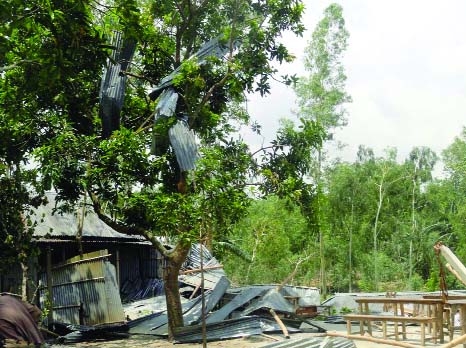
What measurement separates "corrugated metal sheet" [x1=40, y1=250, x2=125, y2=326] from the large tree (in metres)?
1.66

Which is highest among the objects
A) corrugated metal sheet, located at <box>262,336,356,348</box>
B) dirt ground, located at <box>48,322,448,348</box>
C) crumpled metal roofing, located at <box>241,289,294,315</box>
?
corrugated metal sheet, located at <box>262,336,356,348</box>

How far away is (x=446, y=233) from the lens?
104 ft

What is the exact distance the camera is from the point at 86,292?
48.6ft

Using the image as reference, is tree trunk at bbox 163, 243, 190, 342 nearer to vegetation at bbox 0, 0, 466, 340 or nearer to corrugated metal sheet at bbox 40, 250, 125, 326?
vegetation at bbox 0, 0, 466, 340

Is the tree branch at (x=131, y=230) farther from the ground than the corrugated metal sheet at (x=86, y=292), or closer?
farther from the ground

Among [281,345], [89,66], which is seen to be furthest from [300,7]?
[281,345]

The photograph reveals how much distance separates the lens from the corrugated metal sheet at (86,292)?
47.3ft

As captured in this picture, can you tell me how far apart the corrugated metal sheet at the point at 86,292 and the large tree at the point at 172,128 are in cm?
166

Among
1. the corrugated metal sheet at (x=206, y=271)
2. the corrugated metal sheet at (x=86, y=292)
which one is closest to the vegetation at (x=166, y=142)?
the corrugated metal sheet at (x=86, y=292)

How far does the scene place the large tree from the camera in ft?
38.1

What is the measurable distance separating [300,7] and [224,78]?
2051mm

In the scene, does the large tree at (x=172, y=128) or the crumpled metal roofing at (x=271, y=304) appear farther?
the crumpled metal roofing at (x=271, y=304)

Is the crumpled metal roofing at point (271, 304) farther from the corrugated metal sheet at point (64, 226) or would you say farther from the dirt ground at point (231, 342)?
the corrugated metal sheet at point (64, 226)

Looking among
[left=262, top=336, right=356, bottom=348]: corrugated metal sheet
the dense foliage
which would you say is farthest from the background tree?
[left=262, top=336, right=356, bottom=348]: corrugated metal sheet
